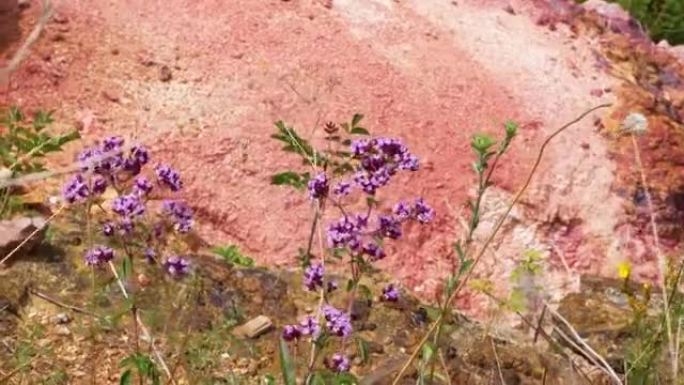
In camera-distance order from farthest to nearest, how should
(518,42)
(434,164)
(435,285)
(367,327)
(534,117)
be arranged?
(518,42), (534,117), (434,164), (435,285), (367,327)

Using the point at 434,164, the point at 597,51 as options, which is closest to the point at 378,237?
the point at 434,164

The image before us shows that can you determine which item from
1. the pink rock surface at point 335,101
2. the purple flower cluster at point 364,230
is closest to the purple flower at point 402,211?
the purple flower cluster at point 364,230

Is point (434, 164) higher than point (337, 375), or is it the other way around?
point (337, 375)

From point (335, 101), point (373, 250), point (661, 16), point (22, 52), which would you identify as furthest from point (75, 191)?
point (661, 16)

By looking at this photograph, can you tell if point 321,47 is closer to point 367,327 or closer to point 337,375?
point 367,327

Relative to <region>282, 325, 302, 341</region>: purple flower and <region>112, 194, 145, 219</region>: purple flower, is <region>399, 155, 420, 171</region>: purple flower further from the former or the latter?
<region>112, 194, 145, 219</region>: purple flower

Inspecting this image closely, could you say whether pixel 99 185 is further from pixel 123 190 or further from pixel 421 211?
pixel 421 211

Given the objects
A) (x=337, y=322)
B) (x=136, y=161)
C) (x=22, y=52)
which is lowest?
(x=337, y=322)

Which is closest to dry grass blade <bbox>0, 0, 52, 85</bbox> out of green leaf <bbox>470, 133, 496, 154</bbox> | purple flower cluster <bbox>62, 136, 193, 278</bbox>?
green leaf <bbox>470, 133, 496, 154</bbox>

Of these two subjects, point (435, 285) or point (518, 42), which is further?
point (518, 42)
